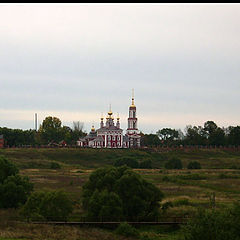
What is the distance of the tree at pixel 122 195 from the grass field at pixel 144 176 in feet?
5.17

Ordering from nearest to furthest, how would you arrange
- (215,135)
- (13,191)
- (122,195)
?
(122,195) < (13,191) < (215,135)

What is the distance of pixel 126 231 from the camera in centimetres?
2612

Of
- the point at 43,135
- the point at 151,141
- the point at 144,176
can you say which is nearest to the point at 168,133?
the point at 151,141

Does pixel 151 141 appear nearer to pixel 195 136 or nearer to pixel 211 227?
pixel 195 136

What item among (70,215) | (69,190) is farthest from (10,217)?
(69,190)

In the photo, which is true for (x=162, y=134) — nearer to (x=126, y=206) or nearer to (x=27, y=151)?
(x=27, y=151)

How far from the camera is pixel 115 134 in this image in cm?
11206

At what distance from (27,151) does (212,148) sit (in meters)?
45.4

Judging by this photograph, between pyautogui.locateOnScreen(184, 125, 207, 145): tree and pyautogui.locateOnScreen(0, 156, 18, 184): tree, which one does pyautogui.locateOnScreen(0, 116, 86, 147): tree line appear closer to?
pyautogui.locateOnScreen(184, 125, 207, 145): tree

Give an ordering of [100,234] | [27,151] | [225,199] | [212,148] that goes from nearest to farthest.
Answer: [100,234] → [225,199] → [27,151] → [212,148]

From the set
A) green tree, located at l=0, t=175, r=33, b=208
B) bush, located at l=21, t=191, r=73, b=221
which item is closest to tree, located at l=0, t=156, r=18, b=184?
green tree, located at l=0, t=175, r=33, b=208

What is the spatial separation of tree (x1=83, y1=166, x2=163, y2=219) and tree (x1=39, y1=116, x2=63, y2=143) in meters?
87.5

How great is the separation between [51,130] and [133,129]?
75.5 ft

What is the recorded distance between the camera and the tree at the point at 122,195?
29.7m
